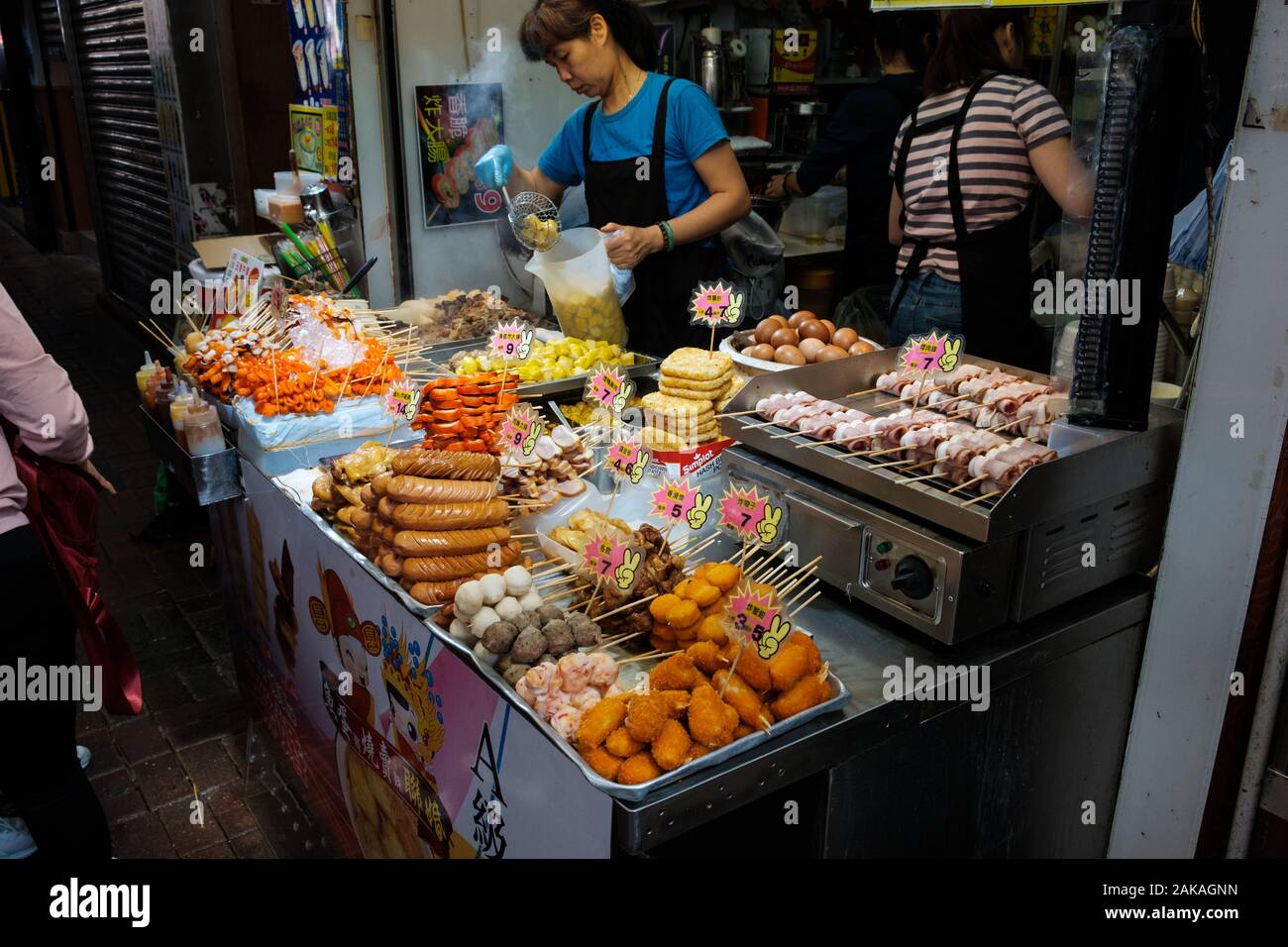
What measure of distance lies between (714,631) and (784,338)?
1437 millimetres

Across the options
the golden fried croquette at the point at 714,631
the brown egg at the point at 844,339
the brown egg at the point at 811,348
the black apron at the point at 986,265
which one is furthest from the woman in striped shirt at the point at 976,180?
the golden fried croquette at the point at 714,631

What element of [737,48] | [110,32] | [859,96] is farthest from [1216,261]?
[110,32]

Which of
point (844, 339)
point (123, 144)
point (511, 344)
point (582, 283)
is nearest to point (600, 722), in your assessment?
point (844, 339)

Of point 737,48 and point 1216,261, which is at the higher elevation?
point 737,48

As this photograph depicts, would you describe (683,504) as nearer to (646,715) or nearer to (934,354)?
(646,715)

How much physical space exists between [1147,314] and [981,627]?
81 cm

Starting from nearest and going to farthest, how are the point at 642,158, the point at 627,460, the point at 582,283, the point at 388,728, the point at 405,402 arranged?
the point at 627,460 < the point at 388,728 < the point at 405,402 < the point at 582,283 < the point at 642,158

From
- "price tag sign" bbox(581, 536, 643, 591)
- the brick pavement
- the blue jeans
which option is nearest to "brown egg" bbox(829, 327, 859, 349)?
the blue jeans

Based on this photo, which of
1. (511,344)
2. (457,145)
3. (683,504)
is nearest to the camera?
(683,504)

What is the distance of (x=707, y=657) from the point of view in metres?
2.18

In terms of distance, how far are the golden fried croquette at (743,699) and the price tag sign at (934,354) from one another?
1282 millimetres

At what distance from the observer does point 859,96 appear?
562cm

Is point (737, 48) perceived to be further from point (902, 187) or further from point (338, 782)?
point (338, 782)
